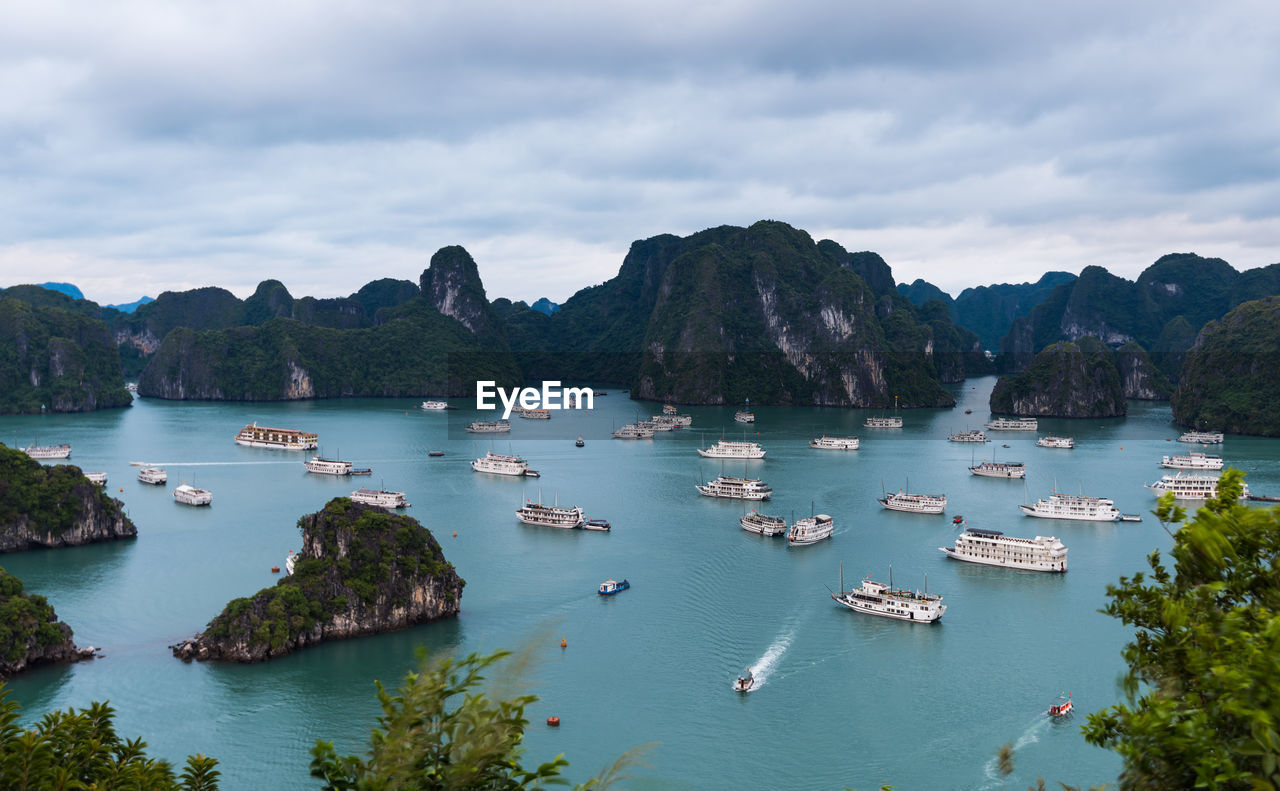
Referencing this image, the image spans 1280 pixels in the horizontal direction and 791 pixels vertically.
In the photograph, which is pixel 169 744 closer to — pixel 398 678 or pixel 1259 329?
pixel 398 678

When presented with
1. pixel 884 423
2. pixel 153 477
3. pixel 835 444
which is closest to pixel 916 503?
pixel 835 444

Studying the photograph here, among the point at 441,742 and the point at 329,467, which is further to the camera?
the point at 329,467

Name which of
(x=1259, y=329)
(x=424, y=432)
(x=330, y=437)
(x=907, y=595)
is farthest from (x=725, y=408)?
(x=907, y=595)

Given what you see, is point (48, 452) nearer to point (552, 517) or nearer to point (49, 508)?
point (49, 508)

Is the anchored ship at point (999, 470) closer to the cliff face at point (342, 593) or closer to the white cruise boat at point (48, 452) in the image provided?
the cliff face at point (342, 593)

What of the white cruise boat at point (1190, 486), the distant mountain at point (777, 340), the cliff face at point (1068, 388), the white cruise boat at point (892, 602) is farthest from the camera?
the distant mountain at point (777, 340)

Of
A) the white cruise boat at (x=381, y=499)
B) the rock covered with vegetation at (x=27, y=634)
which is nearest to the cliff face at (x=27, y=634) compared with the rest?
the rock covered with vegetation at (x=27, y=634)

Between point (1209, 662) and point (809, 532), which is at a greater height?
point (1209, 662)
